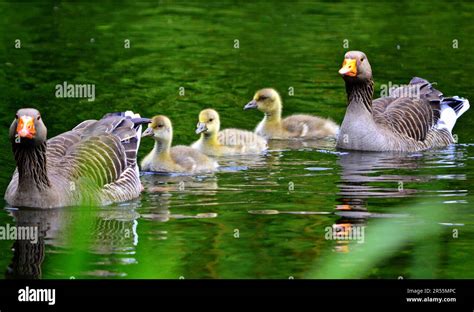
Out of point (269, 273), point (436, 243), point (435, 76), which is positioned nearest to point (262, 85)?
point (435, 76)

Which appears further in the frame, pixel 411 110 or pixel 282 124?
pixel 282 124

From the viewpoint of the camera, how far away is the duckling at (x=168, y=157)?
45.1ft

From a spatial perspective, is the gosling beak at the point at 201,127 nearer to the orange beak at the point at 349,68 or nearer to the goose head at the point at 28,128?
the orange beak at the point at 349,68

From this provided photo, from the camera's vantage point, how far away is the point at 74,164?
1166cm

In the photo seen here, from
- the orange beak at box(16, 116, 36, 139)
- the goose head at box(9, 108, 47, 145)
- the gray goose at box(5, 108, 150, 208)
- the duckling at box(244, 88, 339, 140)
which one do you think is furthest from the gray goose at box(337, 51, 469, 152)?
the orange beak at box(16, 116, 36, 139)

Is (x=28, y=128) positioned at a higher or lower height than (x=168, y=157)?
higher

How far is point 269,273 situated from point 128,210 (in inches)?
138

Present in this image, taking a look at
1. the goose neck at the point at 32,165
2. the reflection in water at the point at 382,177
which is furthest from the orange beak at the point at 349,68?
the goose neck at the point at 32,165

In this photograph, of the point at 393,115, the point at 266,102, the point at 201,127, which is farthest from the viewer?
the point at 266,102

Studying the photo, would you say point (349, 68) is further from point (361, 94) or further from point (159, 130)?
point (159, 130)

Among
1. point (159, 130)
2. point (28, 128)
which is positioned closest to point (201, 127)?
point (159, 130)

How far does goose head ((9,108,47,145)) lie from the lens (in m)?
10.6

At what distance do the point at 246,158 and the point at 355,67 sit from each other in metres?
1.93

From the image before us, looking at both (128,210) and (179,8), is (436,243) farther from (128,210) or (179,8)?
(179,8)
